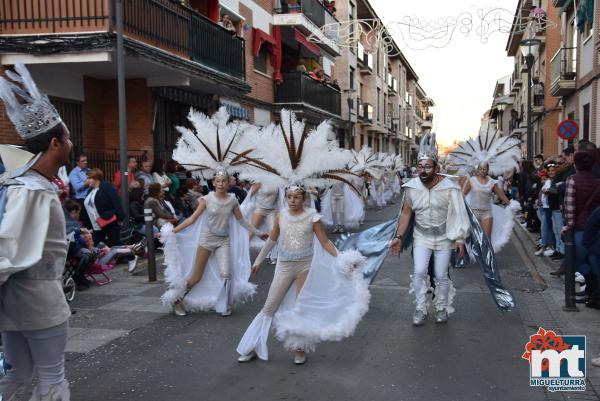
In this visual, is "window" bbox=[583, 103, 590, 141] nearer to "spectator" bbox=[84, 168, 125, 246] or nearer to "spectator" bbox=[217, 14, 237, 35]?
"spectator" bbox=[217, 14, 237, 35]

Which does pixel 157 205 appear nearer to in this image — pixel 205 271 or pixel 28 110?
pixel 205 271

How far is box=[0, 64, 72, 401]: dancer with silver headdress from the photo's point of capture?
2.86 m

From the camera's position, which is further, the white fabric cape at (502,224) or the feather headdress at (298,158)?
the white fabric cape at (502,224)

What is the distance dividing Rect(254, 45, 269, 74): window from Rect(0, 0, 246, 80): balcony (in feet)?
17.0

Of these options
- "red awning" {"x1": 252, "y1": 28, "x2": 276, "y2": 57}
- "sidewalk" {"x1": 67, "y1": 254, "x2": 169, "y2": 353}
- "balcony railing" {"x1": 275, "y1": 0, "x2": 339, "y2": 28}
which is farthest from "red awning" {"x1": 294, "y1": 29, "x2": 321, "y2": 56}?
"sidewalk" {"x1": 67, "y1": 254, "x2": 169, "y2": 353}

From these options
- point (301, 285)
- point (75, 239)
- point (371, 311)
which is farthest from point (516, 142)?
point (75, 239)

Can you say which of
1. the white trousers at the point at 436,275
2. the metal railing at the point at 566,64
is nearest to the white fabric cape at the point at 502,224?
the white trousers at the point at 436,275

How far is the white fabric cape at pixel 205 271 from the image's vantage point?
686 cm

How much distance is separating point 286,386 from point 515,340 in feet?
8.34

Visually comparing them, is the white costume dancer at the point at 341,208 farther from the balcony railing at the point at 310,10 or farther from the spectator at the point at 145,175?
the balcony railing at the point at 310,10

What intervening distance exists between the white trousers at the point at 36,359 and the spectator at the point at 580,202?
6.07 m

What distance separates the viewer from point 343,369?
496 centimetres

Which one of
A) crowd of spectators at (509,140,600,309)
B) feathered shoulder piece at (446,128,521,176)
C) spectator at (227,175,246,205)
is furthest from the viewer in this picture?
spectator at (227,175,246,205)

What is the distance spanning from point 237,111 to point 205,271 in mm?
13705
